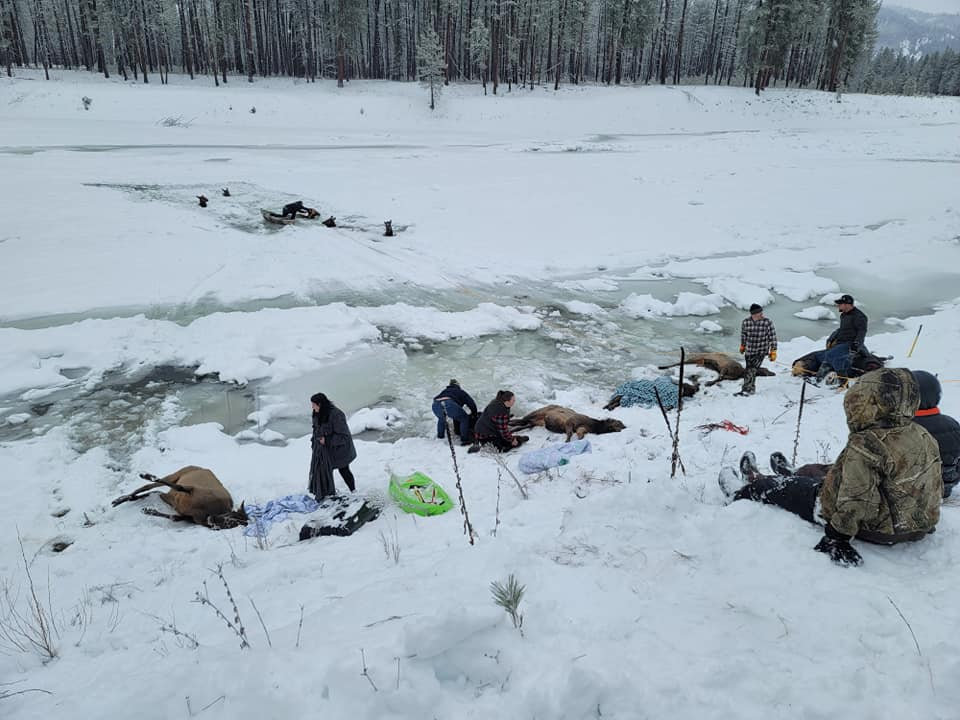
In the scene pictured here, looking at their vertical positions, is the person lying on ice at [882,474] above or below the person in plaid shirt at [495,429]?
above

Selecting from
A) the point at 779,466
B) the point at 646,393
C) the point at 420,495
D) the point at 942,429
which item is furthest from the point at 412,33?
the point at 942,429

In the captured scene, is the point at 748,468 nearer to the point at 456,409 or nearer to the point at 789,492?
the point at 789,492

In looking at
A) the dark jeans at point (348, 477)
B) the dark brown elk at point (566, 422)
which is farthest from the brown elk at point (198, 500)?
the dark brown elk at point (566, 422)

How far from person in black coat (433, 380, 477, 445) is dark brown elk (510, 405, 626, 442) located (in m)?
0.82

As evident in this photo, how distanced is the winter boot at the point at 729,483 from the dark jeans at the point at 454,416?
165 inches

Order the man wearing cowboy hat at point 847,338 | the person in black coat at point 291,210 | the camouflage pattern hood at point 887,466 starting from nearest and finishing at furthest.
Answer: the camouflage pattern hood at point 887,466, the man wearing cowboy hat at point 847,338, the person in black coat at point 291,210

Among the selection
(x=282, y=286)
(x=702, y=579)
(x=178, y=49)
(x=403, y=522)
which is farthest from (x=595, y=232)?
(x=178, y=49)

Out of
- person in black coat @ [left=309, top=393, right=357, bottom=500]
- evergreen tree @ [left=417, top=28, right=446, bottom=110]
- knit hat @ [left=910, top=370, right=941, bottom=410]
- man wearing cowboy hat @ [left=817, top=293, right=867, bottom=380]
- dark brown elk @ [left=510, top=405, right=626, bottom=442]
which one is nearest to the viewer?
knit hat @ [left=910, top=370, right=941, bottom=410]

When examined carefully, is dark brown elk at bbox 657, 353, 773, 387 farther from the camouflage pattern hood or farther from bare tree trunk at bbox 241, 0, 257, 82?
bare tree trunk at bbox 241, 0, 257, 82

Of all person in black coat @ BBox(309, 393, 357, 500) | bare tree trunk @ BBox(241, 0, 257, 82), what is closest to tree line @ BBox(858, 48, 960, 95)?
bare tree trunk @ BBox(241, 0, 257, 82)

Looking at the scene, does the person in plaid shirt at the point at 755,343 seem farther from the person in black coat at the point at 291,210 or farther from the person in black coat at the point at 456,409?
the person in black coat at the point at 291,210

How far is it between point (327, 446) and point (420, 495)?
1227 mm

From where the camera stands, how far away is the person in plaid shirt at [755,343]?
869 cm

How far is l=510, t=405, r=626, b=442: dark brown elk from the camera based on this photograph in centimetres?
773
